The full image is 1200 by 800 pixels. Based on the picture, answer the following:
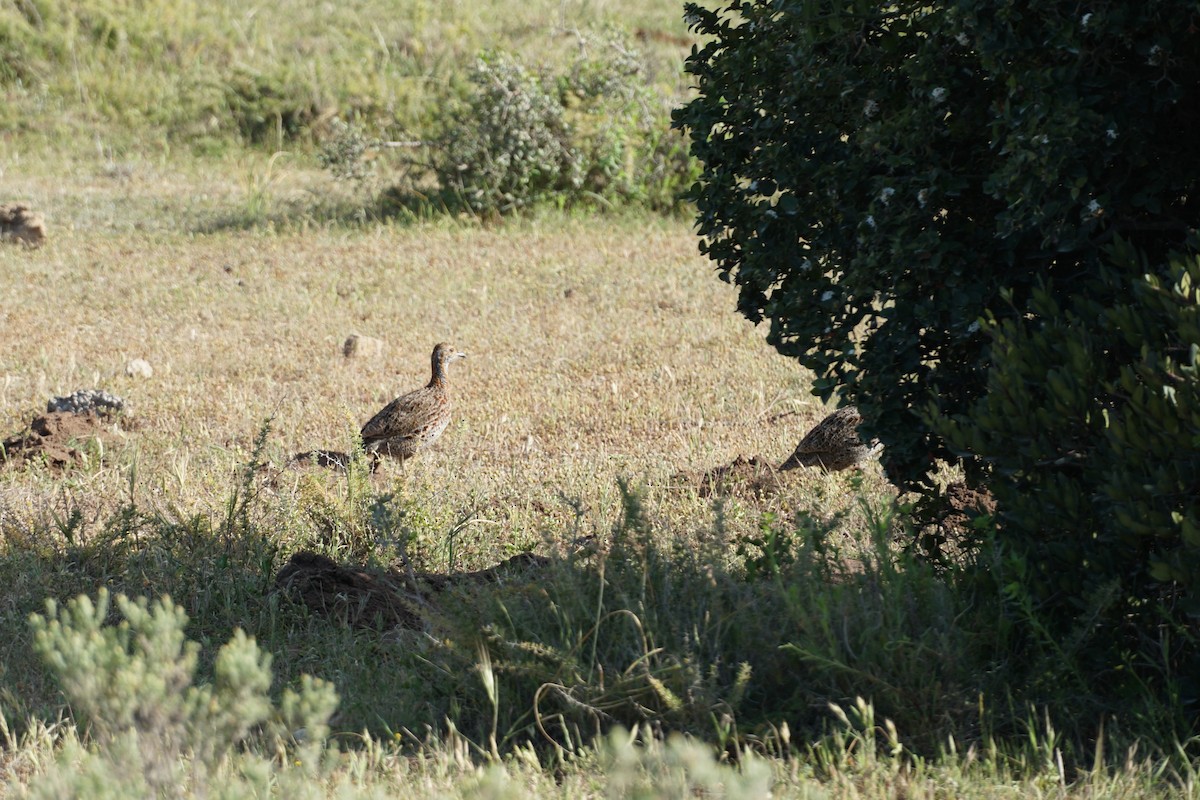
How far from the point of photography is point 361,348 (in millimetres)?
9273

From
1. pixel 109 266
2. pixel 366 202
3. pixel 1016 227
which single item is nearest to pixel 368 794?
pixel 1016 227

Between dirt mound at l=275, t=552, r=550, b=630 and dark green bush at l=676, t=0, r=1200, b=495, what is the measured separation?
1.42 metres

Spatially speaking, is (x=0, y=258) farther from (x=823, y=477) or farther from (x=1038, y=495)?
(x=1038, y=495)

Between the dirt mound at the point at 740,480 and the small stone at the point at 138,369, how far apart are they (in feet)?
13.8

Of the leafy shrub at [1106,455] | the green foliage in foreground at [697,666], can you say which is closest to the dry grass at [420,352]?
the green foliage in foreground at [697,666]

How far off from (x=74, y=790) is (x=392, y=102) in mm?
14109

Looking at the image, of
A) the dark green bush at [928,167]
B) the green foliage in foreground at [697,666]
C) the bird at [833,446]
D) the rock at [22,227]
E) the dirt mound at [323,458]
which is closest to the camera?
the green foliage in foreground at [697,666]

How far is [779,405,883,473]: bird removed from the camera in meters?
6.41

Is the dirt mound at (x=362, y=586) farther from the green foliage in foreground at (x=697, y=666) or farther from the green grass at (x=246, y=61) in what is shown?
the green grass at (x=246, y=61)

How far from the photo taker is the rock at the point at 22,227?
1266 cm

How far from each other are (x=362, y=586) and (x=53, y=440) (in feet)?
9.39

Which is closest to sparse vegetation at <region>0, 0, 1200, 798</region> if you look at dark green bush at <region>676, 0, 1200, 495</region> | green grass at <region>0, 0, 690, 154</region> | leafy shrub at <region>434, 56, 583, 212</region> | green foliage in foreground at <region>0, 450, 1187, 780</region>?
green foliage in foreground at <region>0, 450, 1187, 780</region>

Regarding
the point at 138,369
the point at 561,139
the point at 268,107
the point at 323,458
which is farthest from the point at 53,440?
the point at 268,107

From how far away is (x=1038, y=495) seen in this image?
143 inches
